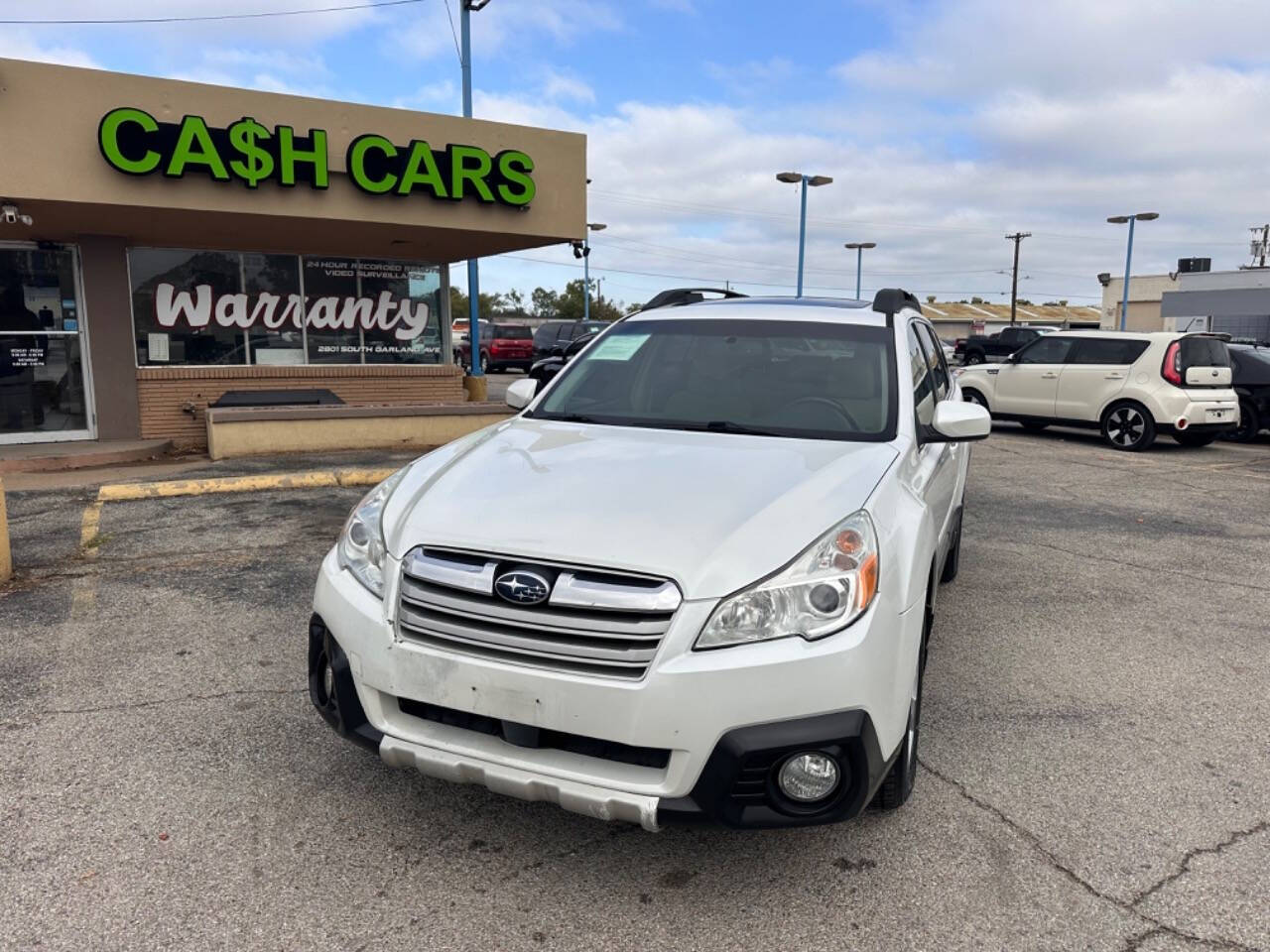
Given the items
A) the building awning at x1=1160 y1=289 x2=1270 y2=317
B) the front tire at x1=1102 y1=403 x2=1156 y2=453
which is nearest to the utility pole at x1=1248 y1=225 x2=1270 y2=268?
the building awning at x1=1160 y1=289 x2=1270 y2=317

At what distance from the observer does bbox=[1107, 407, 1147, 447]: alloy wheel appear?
1298 centimetres

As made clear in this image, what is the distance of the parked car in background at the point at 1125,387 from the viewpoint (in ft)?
41.4

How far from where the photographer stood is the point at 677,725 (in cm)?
237

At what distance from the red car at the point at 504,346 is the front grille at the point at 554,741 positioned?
997 inches

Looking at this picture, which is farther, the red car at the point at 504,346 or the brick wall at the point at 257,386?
the red car at the point at 504,346

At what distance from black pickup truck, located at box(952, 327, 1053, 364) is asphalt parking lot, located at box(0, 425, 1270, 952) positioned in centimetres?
2878

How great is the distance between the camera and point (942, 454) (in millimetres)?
4242

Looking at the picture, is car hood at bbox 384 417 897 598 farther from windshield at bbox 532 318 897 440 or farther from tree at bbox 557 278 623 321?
tree at bbox 557 278 623 321

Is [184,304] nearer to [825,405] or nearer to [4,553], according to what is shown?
[4,553]

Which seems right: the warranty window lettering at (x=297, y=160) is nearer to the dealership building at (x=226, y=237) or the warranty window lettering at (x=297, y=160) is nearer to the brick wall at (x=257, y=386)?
the dealership building at (x=226, y=237)

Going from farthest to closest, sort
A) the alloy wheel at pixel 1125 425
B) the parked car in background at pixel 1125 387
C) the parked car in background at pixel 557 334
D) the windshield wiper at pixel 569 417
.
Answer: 1. the parked car in background at pixel 557 334
2. the alloy wheel at pixel 1125 425
3. the parked car in background at pixel 1125 387
4. the windshield wiper at pixel 569 417

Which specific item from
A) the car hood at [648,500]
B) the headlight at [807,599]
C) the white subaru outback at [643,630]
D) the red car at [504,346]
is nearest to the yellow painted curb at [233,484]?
the car hood at [648,500]

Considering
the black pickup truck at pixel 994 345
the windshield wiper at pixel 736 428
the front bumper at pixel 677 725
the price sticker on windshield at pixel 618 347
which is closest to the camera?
the front bumper at pixel 677 725

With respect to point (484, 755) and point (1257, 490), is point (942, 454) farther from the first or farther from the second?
point (1257, 490)
